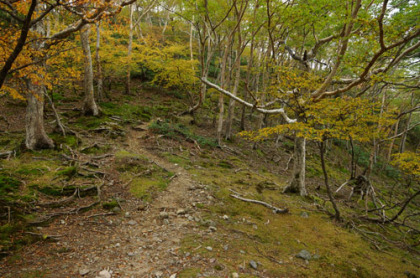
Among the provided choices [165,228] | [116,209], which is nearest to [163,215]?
[165,228]

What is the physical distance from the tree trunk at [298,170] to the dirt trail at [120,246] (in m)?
4.83

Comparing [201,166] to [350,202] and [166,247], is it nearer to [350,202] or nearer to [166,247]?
[166,247]

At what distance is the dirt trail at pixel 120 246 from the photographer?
3.32 m

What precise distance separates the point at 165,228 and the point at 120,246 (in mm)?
1097

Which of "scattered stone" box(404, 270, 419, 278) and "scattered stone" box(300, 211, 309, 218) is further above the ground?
"scattered stone" box(300, 211, 309, 218)

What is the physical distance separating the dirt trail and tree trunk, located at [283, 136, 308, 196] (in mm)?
4830

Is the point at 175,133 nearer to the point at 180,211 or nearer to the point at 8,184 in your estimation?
the point at 180,211

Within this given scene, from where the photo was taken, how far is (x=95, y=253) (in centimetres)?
377

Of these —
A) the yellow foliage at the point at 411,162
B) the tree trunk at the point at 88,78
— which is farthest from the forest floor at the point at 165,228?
the yellow foliage at the point at 411,162

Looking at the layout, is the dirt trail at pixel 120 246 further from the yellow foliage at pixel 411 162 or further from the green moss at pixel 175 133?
the yellow foliage at pixel 411 162

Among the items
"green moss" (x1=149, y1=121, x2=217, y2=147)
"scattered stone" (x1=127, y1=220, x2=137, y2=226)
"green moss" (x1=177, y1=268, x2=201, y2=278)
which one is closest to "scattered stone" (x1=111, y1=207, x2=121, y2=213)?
"scattered stone" (x1=127, y1=220, x2=137, y2=226)

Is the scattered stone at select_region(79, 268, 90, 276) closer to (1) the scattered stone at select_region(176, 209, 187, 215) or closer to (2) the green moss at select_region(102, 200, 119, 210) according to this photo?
(2) the green moss at select_region(102, 200, 119, 210)

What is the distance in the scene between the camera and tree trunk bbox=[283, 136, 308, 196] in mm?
8273

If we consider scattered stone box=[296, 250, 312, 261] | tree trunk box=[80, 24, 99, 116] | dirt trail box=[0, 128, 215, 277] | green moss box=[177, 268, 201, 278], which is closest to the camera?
dirt trail box=[0, 128, 215, 277]
